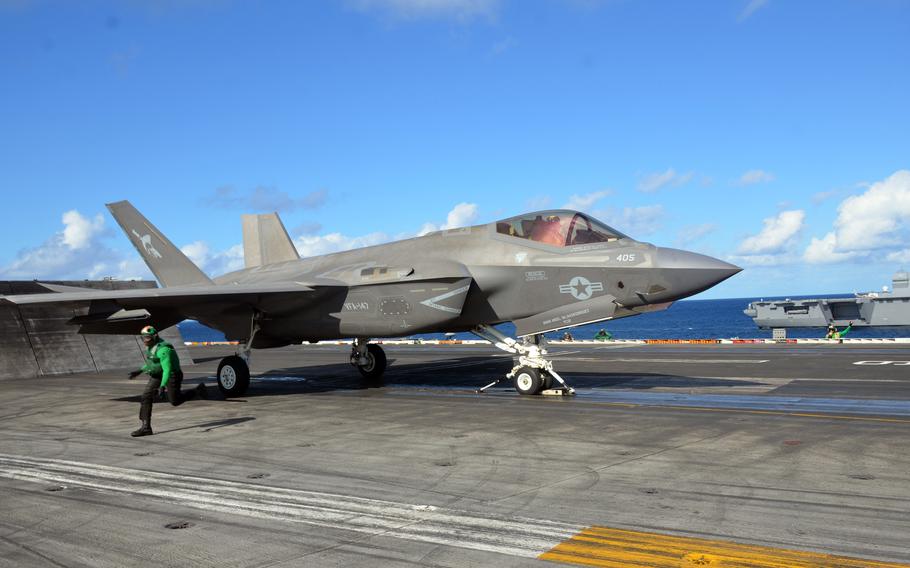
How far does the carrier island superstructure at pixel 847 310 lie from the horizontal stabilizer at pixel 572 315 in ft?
279

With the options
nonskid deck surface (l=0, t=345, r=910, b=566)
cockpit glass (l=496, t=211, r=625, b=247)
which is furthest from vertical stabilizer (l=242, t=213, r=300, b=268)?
cockpit glass (l=496, t=211, r=625, b=247)

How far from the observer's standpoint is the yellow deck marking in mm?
5539

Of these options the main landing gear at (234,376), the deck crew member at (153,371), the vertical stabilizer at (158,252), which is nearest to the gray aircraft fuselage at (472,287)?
the main landing gear at (234,376)

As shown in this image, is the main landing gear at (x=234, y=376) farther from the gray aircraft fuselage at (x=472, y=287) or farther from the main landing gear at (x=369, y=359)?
the main landing gear at (x=369, y=359)

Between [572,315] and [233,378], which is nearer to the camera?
[572,315]

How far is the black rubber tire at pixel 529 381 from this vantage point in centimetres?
1666

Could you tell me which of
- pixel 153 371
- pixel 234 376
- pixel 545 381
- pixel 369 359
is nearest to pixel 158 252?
pixel 234 376

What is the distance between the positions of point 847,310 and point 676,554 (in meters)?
98.7

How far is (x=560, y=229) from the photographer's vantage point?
54.1 feet

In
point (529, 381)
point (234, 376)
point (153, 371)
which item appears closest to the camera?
point (153, 371)

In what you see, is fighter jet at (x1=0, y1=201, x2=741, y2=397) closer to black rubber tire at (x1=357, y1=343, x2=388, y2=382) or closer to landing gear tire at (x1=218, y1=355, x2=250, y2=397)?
landing gear tire at (x1=218, y1=355, x2=250, y2=397)

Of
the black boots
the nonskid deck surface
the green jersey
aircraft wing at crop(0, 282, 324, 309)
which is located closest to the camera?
the nonskid deck surface

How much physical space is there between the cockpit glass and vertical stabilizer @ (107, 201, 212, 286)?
10.8 m

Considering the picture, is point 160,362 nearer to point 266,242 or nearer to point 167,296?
point 167,296
